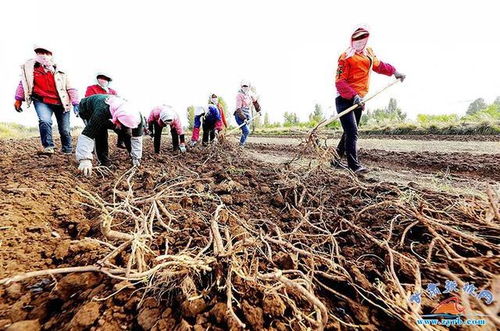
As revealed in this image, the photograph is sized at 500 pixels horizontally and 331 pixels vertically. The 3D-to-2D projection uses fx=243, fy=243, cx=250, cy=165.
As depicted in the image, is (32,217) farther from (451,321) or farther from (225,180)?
(451,321)

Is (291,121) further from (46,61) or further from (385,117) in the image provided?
(46,61)

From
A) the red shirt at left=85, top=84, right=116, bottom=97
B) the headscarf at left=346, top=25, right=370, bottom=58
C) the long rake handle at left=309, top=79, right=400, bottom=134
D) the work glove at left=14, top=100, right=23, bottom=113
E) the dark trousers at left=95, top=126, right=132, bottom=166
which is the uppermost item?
the headscarf at left=346, top=25, right=370, bottom=58

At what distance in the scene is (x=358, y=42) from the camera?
9.84 ft

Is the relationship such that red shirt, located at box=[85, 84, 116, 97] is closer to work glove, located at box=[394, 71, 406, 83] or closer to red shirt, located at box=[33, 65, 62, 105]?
red shirt, located at box=[33, 65, 62, 105]

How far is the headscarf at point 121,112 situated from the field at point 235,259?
88 centimetres

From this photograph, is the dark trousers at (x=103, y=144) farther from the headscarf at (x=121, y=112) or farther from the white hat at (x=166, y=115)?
the white hat at (x=166, y=115)

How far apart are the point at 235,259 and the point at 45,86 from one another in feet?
13.8

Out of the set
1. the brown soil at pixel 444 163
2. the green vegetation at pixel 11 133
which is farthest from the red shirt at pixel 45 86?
the green vegetation at pixel 11 133

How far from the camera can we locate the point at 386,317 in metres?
0.91

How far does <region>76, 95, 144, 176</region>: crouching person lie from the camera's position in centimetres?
272

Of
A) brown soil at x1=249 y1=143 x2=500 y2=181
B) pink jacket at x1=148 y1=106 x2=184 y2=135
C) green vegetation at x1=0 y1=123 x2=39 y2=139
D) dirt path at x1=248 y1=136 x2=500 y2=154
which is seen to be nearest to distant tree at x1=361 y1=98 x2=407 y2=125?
dirt path at x1=248 y1=136 x2=500 y2=154

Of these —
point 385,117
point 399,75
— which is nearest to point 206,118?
point 399,75

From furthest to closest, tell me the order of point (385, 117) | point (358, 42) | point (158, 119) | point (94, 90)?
point (385, 117) < point (158, 119) < point (94, 90) < point (358, 42)

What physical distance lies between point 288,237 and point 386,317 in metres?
0.69
